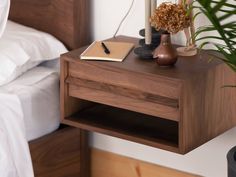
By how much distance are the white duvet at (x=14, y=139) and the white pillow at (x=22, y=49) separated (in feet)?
0.33

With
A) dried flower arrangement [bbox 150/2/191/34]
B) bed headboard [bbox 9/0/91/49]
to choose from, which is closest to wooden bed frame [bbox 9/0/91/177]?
bed headboard [bbox 9/0/91/49]

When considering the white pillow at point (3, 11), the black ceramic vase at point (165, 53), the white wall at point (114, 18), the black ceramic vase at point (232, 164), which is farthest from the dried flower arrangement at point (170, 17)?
the white pillow at point (3, 11)

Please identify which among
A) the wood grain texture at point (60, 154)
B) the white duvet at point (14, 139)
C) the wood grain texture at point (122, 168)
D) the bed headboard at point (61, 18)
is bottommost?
the wood grain texture at point (122, 168)

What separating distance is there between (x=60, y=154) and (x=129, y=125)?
12.8 inches

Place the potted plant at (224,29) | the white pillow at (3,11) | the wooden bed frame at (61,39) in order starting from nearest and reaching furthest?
the potted plant at (224,29) → the white pillow at (3,11) → the wooden bed frame at (61,39)

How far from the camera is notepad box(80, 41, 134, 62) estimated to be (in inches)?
75.5

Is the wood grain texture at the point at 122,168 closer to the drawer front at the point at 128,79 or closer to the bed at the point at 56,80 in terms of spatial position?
the bed at the point at 56,80

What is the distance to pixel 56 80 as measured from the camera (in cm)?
216

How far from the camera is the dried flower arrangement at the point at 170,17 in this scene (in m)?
1.82

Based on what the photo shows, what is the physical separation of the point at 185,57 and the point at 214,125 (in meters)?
0.21

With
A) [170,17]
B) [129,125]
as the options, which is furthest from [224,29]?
[129,125]

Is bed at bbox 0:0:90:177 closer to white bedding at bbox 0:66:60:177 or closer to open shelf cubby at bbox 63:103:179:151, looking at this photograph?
white bedding at bbox 0:66:60:177

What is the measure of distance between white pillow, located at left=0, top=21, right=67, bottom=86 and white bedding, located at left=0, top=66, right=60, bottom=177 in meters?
0.04

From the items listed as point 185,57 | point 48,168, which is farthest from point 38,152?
point 185,57
